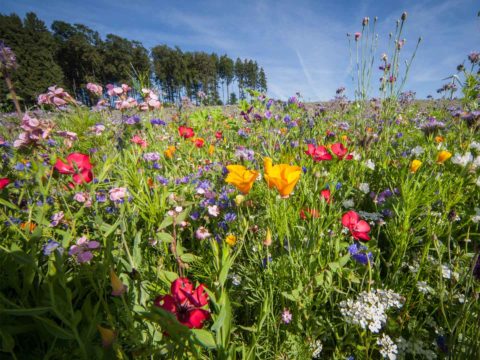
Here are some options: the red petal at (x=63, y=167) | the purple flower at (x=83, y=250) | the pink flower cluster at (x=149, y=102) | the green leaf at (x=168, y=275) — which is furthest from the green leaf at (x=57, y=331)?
the pink flower cluster at (x=149, y=102)

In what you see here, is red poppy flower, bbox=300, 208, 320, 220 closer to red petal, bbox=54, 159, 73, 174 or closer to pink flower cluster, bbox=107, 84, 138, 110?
red petal, bbox=54, 159, 73, 174

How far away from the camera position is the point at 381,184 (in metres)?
2.12

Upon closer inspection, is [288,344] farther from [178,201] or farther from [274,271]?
[178,201]

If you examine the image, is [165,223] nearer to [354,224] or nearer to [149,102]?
[354,224]

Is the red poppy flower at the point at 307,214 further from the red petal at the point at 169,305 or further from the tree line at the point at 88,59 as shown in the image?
the tree line at the point at 88,59

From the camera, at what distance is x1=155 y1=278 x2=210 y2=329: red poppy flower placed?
72 centimetres

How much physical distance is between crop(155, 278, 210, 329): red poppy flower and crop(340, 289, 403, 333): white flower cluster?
0.64 m

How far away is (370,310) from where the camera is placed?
0.98 meters

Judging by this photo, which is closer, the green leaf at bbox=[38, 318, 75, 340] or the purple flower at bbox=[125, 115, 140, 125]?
the green leaf at bbox=[38, 318, 75, 340]

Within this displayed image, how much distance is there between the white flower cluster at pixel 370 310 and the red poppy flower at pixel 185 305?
2.09 ft

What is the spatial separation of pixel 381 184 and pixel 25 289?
2.46 metres

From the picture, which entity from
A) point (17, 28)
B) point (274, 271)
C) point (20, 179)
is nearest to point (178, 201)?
point (274, 271)

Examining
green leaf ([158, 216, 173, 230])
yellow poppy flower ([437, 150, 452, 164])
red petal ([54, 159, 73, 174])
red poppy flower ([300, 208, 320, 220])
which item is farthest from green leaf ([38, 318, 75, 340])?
yellow poppy flower ([437, 150, 452, 164])

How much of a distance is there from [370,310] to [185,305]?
29.6 inches
